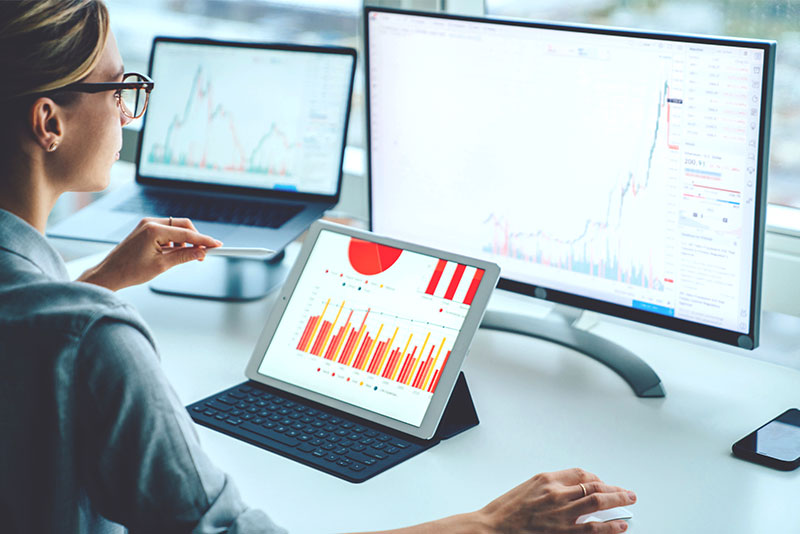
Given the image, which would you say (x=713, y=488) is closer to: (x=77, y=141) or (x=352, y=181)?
(x=77, y=141)

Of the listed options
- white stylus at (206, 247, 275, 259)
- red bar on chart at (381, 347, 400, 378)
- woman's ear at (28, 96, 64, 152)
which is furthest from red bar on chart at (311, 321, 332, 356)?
woman's ear at (28, 96, 64, 152)

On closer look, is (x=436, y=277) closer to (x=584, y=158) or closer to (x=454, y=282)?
(x=454, y=282)

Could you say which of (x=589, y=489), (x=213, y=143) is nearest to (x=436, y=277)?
(x=589, y=489)

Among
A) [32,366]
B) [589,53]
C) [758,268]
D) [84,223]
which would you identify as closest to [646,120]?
[589,53]

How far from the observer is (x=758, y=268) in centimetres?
115

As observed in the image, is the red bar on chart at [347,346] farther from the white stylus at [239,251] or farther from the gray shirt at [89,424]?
the gray shirt at [89,424]

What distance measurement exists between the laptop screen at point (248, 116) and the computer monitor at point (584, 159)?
7.1 inches

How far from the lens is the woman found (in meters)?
0.75

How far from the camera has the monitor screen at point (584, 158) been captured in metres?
1.16

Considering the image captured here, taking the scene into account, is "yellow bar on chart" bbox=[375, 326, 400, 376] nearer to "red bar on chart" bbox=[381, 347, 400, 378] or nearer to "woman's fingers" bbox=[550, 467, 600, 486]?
"red bar on chart" bbox=[381, 347, 400, 378]

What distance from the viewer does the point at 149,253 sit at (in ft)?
4.22

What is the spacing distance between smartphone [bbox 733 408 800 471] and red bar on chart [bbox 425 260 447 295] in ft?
1.42

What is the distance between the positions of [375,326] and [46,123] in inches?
20.7

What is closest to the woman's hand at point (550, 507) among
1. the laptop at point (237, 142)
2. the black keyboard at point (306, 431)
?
the black keyboard at point (306, 431)
